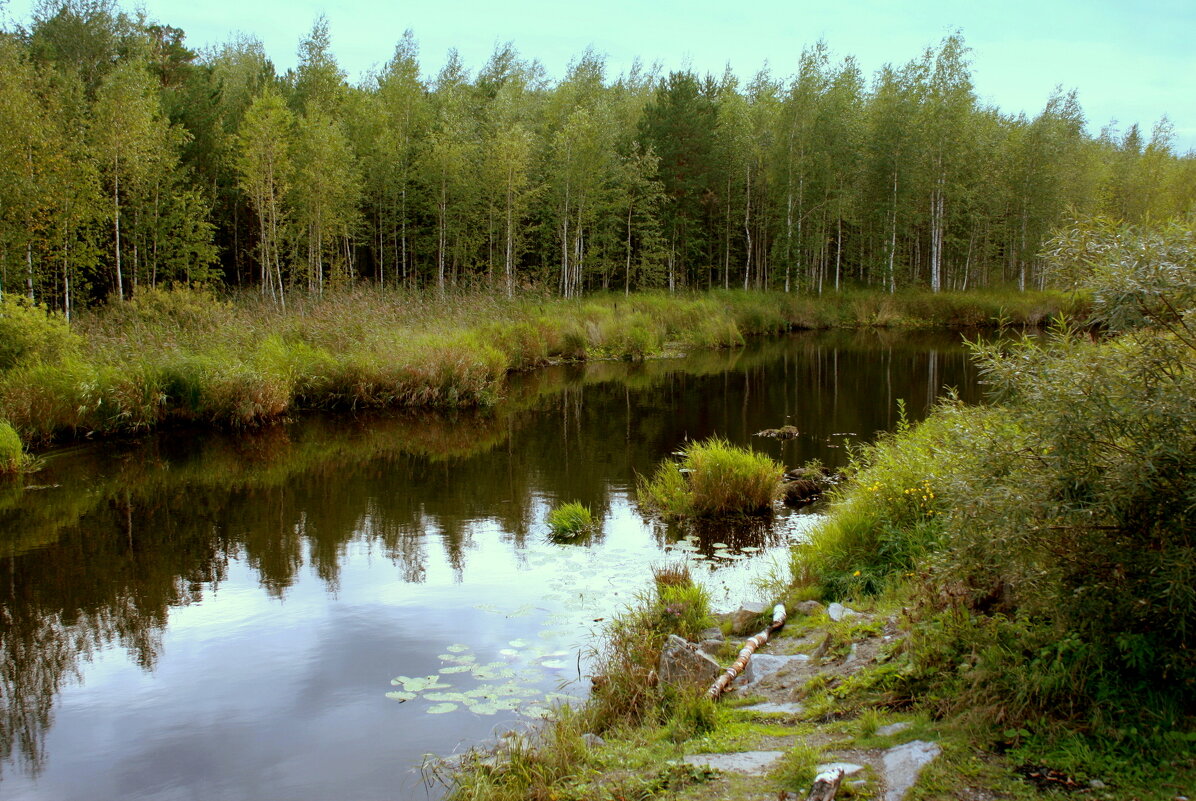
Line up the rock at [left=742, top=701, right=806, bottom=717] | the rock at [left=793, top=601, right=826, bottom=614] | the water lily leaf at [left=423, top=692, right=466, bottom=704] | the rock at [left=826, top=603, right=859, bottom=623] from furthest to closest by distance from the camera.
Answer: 1. the rock at [left=793, top=601, right=826, bottom=614]
2. the rock at [left=826, top=603, right=859, bottom=623]
3. the water lily leaf at [left=423, top=692, right=466, bottom=704]
4. the rock at [left=742, top=701, right=806, bottom=717]

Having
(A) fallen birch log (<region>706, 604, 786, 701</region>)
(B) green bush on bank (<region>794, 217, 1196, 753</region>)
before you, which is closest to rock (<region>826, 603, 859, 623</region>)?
(A) fallen birch log (<region>706, 604, 786, 701</region>)

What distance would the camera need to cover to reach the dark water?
20.6 feet

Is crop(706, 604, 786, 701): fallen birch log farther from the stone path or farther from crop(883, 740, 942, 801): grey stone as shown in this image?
crop(883, 740, 942, 801): grey stone

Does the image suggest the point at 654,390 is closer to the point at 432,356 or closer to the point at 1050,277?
the point at 432,356

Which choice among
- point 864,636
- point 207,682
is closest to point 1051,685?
point 864,636

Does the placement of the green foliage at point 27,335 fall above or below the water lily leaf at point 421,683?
above

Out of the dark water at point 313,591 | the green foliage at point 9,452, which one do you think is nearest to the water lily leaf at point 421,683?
the dark water at point 313,591

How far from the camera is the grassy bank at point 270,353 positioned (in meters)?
16.8

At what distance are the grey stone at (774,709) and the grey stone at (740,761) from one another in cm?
66

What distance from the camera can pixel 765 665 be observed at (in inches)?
256

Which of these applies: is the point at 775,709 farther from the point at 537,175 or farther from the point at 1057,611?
the point at 537,175

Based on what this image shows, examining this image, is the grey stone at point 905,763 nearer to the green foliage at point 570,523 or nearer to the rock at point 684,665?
the rock at point 684,665

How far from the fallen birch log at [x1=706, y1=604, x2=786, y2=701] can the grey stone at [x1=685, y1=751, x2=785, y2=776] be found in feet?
2.42

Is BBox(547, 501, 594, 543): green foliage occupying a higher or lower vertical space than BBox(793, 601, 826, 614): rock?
lower
